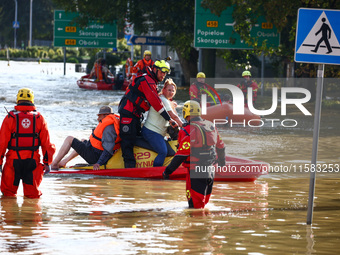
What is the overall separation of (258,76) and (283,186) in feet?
98.9

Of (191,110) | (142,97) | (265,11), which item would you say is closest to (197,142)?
(191,110)

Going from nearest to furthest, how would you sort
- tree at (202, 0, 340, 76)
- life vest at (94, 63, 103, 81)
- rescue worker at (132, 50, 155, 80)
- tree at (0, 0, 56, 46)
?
rescue worker at (132, 50, 155, 80)
tree at (202, 0, 340, 76)
life vest at (94, 63, 103, 81)
tree at (0, 0, 56, 46)

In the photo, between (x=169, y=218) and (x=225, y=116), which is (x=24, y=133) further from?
(x=225, y=116)

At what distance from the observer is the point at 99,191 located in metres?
10.4

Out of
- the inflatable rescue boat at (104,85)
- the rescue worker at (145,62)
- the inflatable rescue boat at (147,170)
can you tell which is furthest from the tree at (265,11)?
the inflatable rescue boat at (147,170)

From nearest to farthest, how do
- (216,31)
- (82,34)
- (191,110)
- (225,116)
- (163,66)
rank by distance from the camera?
(191,110) → (163,66) → (225,116) → (216,31) → (82,34)

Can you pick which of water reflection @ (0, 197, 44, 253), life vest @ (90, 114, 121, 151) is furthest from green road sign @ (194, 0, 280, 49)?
water reflection @ (0, 197, 44, 253)

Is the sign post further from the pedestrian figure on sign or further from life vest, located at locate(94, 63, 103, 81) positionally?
life vest, located at locate(94, 63, 103, 81)

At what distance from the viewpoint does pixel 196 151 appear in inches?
346

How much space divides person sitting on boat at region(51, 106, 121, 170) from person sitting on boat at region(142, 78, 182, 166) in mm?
478

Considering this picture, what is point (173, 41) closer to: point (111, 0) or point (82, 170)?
point (111, 0)

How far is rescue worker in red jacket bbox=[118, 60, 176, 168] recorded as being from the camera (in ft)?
37.7

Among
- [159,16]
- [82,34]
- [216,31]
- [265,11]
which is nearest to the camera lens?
[265,11]

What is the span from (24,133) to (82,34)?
36.5 m
